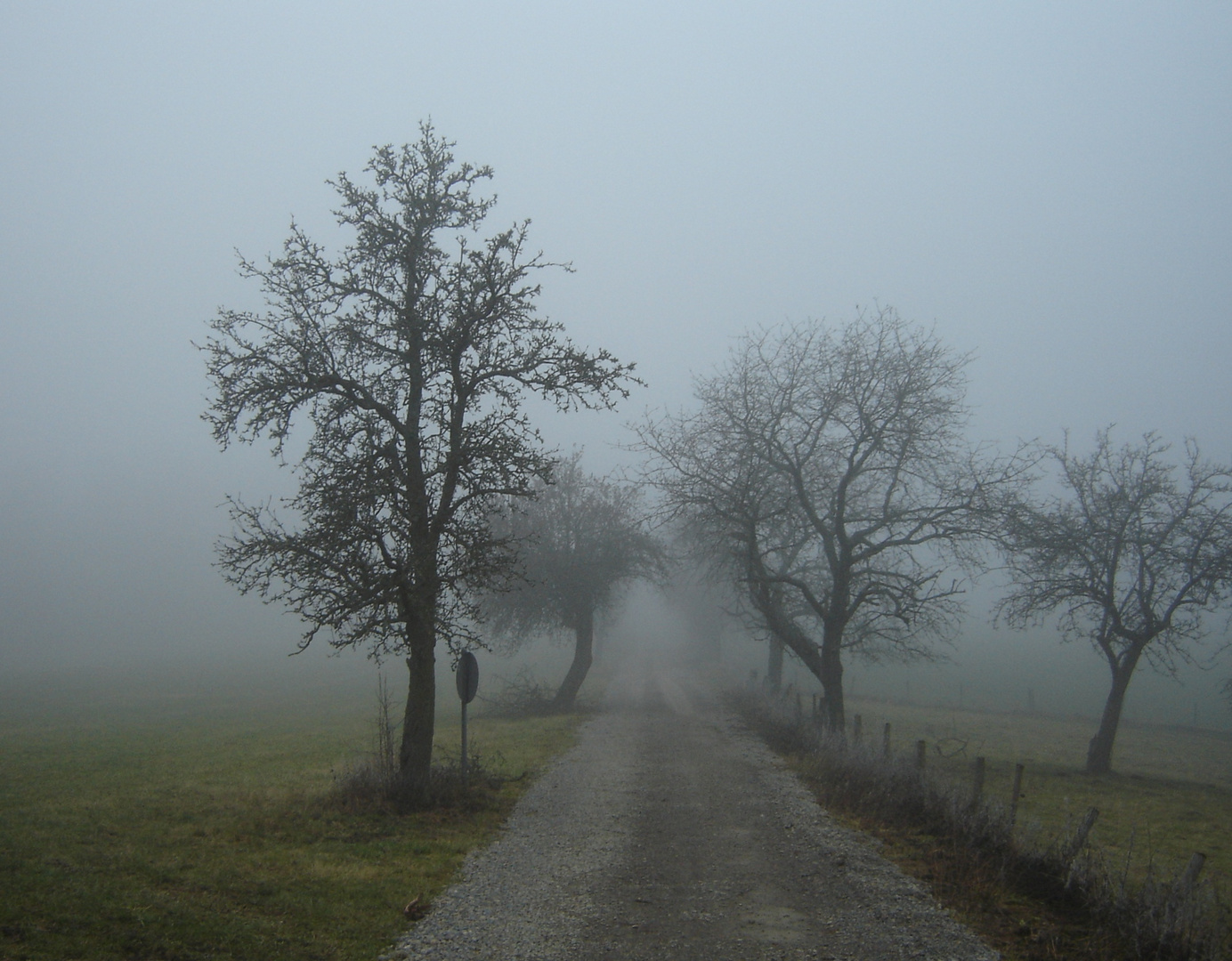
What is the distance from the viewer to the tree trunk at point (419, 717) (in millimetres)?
12000

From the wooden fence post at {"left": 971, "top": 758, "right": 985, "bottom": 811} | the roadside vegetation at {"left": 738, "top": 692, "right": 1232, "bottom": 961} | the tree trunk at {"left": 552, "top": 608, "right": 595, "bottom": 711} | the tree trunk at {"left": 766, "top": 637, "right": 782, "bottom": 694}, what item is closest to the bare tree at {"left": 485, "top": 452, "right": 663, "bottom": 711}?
the tree trunk at {"left": 552, "top": 608, "right": 595, "bottom": 711}

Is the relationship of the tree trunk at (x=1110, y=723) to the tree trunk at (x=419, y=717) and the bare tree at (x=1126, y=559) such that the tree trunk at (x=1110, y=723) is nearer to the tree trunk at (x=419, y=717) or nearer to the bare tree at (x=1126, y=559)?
the bare tree at (x=1126, y=559)

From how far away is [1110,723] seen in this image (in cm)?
2122

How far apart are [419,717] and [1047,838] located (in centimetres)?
1002

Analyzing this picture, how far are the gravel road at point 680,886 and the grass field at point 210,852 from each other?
2.25 ft

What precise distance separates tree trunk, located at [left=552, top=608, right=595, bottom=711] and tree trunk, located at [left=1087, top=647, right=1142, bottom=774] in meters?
16.5

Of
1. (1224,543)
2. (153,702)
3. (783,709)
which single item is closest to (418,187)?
(783,709)

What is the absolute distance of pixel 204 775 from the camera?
51.7ft

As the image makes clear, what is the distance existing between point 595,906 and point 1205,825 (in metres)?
14.5

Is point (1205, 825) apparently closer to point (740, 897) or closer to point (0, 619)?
point (740, 897)

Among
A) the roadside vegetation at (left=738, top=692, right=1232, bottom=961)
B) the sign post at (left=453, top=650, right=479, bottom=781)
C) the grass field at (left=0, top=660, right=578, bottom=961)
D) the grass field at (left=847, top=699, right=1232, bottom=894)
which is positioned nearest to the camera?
the grass field at (left=0, top=660, right=578, bottom=961)

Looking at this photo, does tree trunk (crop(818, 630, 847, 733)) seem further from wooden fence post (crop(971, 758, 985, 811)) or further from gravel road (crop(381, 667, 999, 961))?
wooden fence post (crop(971, 758, 985, 811))

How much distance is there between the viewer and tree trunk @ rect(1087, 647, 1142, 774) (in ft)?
69.4

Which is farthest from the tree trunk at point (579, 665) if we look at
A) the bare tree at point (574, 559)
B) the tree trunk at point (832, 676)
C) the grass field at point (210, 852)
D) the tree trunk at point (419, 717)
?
the tree trunk at point (419, 717)
